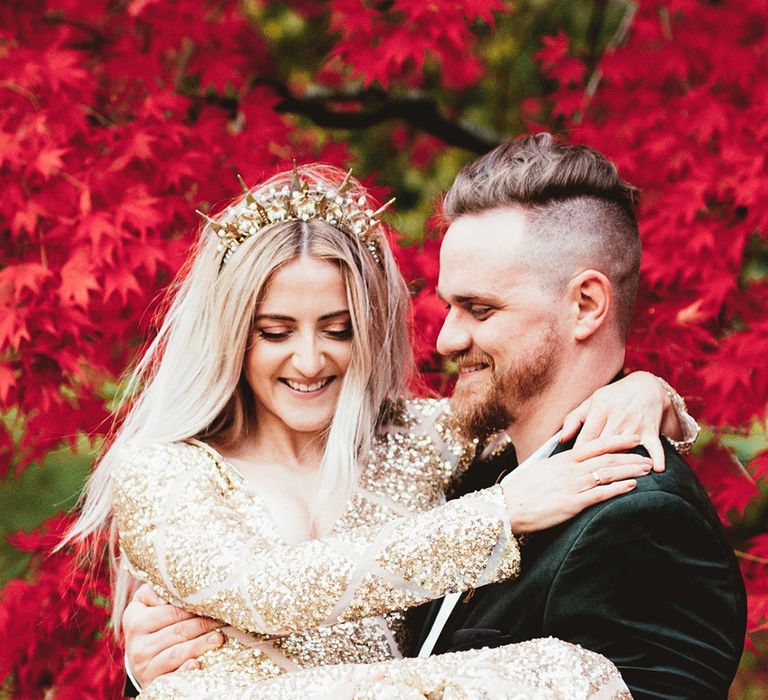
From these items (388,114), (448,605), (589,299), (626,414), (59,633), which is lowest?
(59,633)

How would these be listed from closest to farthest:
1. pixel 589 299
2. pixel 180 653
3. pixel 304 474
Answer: pixel 589 299 → pixel 180 653 → pixel 304 474

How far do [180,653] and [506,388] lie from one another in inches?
42.3

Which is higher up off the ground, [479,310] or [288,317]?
[479,310]

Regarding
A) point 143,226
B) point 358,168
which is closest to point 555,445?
point 143,226

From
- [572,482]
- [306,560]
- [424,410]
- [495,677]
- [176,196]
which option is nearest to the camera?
[495,677]

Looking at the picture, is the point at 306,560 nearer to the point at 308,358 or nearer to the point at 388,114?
the point at 308,358

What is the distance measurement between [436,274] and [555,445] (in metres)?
1.22

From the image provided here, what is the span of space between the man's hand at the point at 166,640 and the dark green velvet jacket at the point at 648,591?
A: 0.86 meters

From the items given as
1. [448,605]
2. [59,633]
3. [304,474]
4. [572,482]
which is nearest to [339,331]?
[304,474]

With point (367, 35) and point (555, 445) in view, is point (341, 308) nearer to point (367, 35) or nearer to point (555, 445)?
point (555, 445)

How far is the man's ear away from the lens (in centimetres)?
255

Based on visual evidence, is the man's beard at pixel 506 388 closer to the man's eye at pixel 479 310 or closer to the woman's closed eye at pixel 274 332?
the man's eye at pixel 479 310

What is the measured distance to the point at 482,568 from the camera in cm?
233

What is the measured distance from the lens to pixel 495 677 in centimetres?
211
